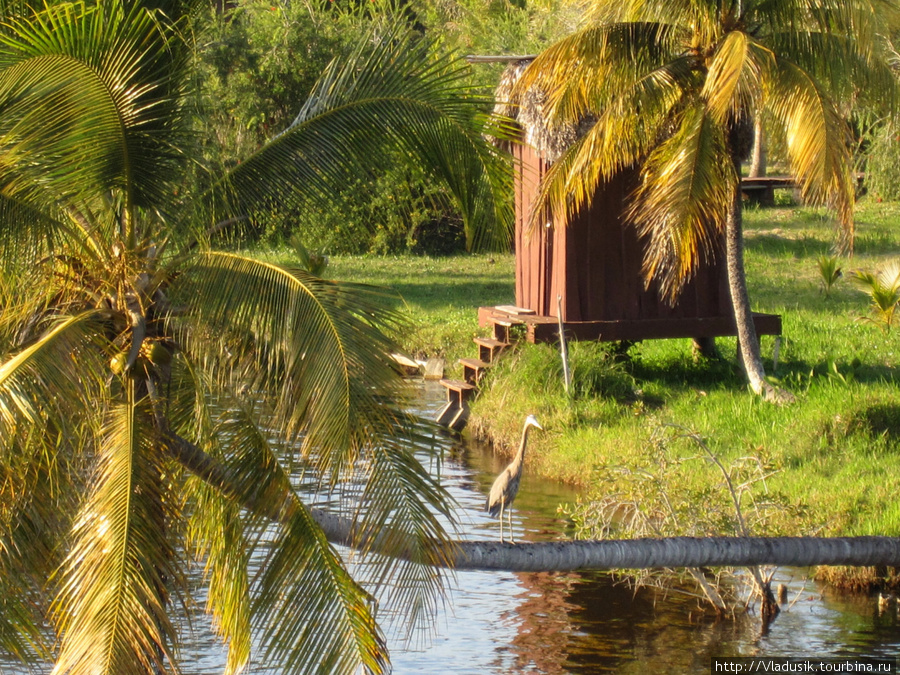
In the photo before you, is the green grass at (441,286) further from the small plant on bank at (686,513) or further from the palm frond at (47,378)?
the palm frond at (47,378)

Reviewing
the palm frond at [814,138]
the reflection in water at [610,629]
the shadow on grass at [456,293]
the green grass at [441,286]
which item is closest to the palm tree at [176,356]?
the reflection in water at [610,629]

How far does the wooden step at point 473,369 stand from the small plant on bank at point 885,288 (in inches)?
209

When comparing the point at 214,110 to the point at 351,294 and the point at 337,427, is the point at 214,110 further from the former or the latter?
the point at 337,427

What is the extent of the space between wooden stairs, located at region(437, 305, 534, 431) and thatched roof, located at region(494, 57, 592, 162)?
2.43 m

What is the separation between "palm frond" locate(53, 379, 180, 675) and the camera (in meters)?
4.96

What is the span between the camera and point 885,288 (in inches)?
612

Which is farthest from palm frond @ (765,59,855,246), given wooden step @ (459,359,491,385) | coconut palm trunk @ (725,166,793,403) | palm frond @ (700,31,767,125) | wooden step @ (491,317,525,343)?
wooden step @ (459,359,491,385)

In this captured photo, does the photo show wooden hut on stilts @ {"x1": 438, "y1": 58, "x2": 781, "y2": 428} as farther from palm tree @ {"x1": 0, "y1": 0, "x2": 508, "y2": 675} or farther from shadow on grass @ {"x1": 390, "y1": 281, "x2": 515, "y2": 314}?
palm tree @ {"x1": 0, "y1": 0, "x2": 508, "y2": 675}

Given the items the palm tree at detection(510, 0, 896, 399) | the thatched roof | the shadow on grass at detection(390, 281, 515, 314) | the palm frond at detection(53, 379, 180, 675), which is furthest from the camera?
the shadow on grass at detection(390, 281, 515, 314)

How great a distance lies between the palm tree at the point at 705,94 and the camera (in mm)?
11000

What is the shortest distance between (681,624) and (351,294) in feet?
17.7

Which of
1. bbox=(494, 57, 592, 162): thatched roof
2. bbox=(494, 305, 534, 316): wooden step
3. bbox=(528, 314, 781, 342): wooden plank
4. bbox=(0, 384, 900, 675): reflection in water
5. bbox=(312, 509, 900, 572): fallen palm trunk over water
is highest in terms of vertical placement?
bbox=(494, 57, 592, 162): thatched roof

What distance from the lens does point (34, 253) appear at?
5961mm

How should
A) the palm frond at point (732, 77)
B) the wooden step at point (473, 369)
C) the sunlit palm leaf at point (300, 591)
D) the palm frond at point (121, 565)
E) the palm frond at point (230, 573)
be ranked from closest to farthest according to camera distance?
the palm frond at point (121, 565)
the sunlit palm leaf at point (300, 591)
the palm frond at point (230, 573)
the palm frond at point (732, 77)
the wooden step at point (473, 369)
